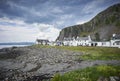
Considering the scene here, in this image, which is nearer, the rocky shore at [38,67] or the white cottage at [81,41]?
the rocky shore at [38,67]

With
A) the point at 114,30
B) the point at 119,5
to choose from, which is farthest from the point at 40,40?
the point at 119,5

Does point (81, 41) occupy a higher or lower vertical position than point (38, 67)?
higher

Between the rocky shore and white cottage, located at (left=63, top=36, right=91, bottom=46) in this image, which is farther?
white cottage, located at (left=63, top=36, right=91, bottom=46)

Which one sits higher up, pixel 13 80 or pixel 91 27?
pixel 91 27

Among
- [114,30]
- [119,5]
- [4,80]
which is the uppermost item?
[119,5]

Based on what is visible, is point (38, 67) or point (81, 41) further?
point (81, 41)

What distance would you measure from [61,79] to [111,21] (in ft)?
511

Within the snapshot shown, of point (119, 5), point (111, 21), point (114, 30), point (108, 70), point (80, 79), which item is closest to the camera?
point (80, 79)

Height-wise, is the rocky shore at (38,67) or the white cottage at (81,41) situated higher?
the white cottage at (81,41)

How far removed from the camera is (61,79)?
59.3ft

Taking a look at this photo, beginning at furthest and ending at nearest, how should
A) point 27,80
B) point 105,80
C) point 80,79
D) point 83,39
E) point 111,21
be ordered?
point 111,21 < point 83,39 < point 27,80 < point 80,79 < point 105,80

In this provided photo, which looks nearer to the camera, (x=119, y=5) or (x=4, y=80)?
(x=4, y=80)

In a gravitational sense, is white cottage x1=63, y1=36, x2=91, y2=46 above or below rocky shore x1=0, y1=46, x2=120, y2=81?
above

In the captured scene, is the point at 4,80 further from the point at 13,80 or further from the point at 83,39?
→ the point at 83,39
